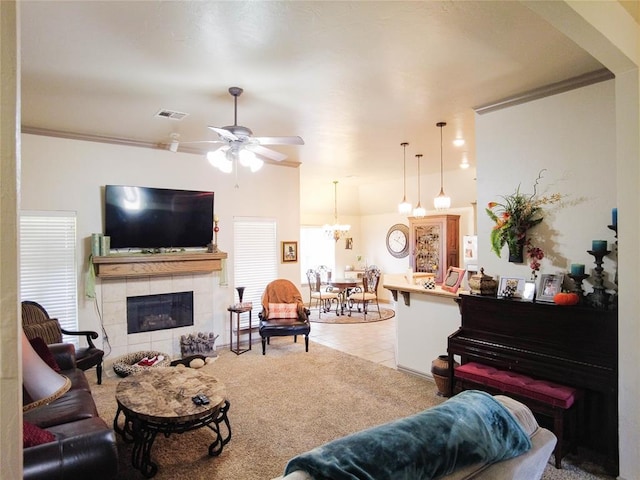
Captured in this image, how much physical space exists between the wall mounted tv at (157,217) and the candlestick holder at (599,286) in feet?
15.1

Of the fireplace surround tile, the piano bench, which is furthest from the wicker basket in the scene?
the piano bench

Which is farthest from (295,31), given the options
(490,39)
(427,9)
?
(490,39)

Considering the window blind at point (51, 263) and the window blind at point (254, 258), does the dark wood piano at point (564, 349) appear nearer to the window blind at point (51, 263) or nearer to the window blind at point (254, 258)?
the window blind at point (254, 258)

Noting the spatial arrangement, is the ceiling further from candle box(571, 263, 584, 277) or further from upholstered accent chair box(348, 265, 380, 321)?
upholstered accent chair box(348, 265, 380, 321)

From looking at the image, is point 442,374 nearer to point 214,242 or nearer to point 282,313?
point 282,313

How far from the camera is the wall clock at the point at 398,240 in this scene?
9164 millimetres

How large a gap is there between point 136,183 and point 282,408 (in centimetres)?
349

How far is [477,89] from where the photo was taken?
337 cm

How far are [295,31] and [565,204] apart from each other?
2.59 meters

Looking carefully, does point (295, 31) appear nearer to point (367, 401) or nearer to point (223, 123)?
point (223, 123)

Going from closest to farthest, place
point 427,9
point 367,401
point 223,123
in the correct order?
point 427,9, point 367,401, point 223,123

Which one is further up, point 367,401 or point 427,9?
point 427,9

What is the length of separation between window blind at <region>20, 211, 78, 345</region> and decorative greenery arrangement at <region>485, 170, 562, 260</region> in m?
4.85

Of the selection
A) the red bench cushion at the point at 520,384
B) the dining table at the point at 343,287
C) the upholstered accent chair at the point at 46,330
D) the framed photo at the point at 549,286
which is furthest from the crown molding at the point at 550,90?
the dining table at the point at 343,287
